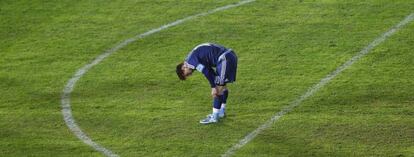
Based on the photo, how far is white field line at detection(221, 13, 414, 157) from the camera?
42.7 feet

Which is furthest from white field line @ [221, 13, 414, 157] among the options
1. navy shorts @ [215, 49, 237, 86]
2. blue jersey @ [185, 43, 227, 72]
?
blue jersey @ [185, 43, 227, 72]

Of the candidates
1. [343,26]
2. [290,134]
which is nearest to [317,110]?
[290,134]

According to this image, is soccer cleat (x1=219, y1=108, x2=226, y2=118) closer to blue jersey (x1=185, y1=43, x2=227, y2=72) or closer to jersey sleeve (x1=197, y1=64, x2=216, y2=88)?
jersey sleeve (x1=197, y1=64, x2=216, y2=88)

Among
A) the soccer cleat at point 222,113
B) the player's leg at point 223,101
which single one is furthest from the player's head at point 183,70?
the soccer cleat at point 222,113

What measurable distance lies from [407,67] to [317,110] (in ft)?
8.46

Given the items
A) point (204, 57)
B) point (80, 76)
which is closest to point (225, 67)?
point (204, 57)

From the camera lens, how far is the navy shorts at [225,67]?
13.5 metres

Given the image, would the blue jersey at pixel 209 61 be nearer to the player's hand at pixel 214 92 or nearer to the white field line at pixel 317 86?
the player's hand at pixel 214 92

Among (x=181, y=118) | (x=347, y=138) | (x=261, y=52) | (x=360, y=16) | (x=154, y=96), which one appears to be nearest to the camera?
(x=347, y=138)

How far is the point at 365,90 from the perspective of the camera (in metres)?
14.8

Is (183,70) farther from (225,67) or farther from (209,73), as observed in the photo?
(225,67)

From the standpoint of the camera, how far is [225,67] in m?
13.4

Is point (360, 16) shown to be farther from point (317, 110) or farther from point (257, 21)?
point (317, 110)

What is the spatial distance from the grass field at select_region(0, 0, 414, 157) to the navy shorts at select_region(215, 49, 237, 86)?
768 mm
